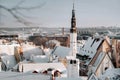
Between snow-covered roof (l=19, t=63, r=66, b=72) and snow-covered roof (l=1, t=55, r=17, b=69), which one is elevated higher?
snow-covered roof (l=19, t=63, r=66, b=72)

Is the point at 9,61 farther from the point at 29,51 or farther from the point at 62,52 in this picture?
the point at 62,52

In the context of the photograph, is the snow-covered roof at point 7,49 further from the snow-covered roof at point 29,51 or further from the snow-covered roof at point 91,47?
the snow-covered roof at point 91,47

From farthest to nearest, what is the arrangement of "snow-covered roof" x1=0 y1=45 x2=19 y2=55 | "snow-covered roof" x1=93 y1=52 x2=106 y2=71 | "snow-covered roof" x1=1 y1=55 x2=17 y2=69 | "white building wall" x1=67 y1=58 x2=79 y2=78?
"snow-covered roof" x1=0 y1=45 x2=19 y2=55 < "snow-covered roof" x1=1 y1=55 x2=17 y2=69 < "snow-covered roof" x1=93 y1=52 x2=106 y2=71 < "white building wall" x1=67 y1=58 x2=79 y2=78

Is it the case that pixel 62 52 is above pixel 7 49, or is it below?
below

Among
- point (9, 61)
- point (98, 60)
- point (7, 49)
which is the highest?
point (7, 49)

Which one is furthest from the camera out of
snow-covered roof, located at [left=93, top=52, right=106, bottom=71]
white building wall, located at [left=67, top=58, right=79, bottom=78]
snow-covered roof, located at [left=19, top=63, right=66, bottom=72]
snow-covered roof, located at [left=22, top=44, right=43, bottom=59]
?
snow-covered roof, located at [left=22, top=44, right=43, bottom=59]

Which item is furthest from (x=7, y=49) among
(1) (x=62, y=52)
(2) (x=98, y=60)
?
(2) (x=98, y=60)

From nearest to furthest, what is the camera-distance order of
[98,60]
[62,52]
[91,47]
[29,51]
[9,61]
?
[98,60] → [9,61] → [29,51] → [62,52] → [91,47]

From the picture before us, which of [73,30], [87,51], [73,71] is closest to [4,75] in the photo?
[73,71]

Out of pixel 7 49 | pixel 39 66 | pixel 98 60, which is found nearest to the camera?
pixel 39 66

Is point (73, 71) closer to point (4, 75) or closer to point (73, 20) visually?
point (4, 75)

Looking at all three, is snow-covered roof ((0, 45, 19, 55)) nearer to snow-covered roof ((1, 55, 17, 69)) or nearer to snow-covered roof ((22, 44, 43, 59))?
snow-covered roof ((22, 44, 43, 59))

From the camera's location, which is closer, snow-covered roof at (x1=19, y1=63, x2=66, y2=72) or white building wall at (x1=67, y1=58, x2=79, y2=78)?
white building wall at (x1=67, y1=58, x2=79, y2=78)

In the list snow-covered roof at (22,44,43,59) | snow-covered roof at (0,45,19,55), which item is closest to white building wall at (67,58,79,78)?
snow-covered roof at (22,44,43,59)
